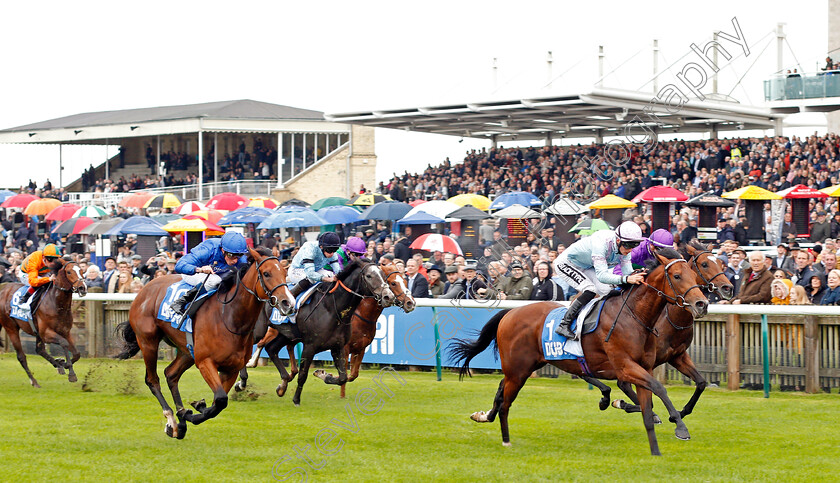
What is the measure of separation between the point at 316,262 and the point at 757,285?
4.57 metres

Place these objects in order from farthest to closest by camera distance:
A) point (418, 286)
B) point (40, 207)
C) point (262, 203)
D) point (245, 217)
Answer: point (40, 207) → point (262, 203) → point (245, 217) → point (418, 286)

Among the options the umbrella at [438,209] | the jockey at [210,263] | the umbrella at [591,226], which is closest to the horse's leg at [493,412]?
the jockey at [210,263]

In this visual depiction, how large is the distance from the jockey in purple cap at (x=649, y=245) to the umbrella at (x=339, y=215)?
12357mm

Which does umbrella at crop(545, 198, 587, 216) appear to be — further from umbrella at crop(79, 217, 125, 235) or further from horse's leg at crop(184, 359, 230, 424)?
horse's leg at crop(184, 359, 230, 424)

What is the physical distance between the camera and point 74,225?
2256 cm

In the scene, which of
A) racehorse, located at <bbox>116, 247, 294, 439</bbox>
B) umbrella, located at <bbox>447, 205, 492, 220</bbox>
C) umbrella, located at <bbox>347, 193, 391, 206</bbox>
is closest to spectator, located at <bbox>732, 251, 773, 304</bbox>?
racehorse, located at <bbox>116, 247, 294, 439</bbox>

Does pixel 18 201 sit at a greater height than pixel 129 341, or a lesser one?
greater

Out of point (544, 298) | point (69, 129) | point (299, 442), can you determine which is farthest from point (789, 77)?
point (69, 129)

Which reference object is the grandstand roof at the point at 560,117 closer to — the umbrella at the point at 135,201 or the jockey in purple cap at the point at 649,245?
the umbrella at the point at 135,201

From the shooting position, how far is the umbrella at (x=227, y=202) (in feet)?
83.0

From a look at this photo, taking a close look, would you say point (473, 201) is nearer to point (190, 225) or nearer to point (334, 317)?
point (190, 225)

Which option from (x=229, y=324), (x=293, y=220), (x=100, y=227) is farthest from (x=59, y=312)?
(x=100, y=227)

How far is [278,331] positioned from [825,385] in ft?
17.4

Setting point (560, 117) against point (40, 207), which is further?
point (560, 117)
